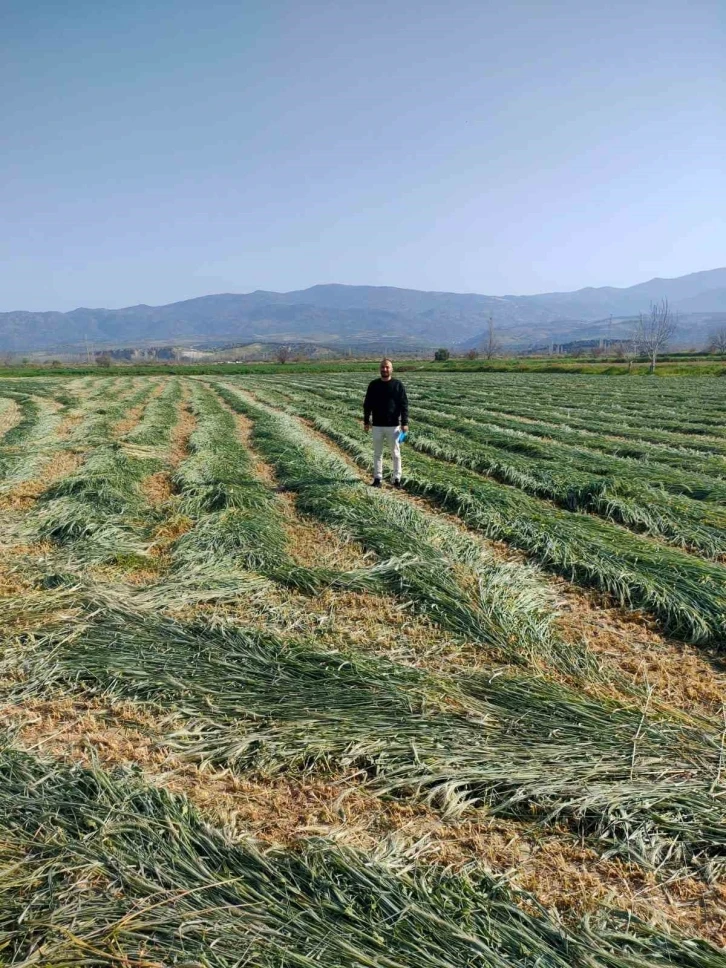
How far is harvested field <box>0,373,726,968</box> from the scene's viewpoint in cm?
255

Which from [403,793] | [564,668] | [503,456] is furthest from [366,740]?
[503,456]

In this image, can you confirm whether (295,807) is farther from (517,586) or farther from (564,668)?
(517,586)

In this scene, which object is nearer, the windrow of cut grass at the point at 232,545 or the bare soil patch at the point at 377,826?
the bare soil patch at the point at 377,826

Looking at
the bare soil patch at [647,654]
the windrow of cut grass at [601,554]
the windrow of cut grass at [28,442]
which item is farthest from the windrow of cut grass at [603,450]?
the windrow of cut grass at [28,442]

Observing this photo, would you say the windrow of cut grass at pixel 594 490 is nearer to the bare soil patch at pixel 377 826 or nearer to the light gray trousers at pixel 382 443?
the light gray trousers at pixel 382 443

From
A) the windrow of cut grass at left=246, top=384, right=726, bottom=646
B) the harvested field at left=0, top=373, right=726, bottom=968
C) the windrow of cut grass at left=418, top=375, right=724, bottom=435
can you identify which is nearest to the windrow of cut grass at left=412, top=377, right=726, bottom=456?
the windrow of cut grass at left=418, top=375, right=724, bottom=435

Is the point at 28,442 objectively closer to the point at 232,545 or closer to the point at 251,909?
the point at 232,545

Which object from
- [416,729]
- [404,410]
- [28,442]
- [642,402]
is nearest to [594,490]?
[404,410]

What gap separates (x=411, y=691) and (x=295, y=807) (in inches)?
47.5

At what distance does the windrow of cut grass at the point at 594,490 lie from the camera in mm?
7863

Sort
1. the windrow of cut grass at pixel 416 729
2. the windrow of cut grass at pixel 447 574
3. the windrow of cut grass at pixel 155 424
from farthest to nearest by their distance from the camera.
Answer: the windrow of cut grass at pixel 155 424, the windrow of cut grass at pixel 447 574, the windrow of cut grass at pixel 416 729

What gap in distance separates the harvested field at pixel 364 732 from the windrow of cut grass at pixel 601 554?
1.5 inches

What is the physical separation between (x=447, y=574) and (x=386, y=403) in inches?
178

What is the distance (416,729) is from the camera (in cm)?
381
